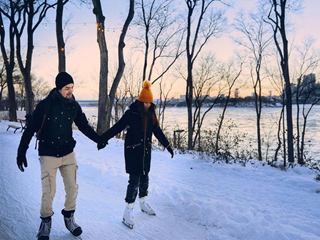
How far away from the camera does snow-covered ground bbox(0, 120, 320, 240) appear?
3.26 metres

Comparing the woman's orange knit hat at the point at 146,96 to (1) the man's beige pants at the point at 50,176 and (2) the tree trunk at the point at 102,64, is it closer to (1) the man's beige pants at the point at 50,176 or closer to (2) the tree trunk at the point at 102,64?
(1) the man's beige pants at the point at 50,176

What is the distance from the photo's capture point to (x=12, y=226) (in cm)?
316

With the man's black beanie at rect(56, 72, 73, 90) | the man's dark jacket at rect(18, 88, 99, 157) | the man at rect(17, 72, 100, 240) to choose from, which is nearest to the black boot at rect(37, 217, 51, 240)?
the man at rect(17, 72, 100, 240)

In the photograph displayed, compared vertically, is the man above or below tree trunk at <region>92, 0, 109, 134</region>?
below

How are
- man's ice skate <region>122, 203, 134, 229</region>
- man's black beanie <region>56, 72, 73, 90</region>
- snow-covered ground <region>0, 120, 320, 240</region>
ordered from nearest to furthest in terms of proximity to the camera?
man's black beanie <region>56, 72, 73, 90</region> → snow-covered ground <region>0, 120, 320, 240</region> → man's ice skate <region>122, 203, 134, 229</region>

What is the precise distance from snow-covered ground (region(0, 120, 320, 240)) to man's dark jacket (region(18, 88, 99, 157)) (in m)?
1.06

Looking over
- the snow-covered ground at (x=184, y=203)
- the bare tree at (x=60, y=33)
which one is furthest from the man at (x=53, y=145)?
the bare tree at (x=60, y=33)

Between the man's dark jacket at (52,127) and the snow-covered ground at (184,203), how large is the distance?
1.06 meters

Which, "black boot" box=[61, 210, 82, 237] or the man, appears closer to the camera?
the man

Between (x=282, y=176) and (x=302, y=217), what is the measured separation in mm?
2362

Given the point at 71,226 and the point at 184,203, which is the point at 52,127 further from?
the point at 184,203

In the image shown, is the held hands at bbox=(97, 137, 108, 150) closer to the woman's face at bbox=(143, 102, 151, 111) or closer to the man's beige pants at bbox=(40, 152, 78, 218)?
the man's beige pants at bbox=(40, 152, 78, 218)

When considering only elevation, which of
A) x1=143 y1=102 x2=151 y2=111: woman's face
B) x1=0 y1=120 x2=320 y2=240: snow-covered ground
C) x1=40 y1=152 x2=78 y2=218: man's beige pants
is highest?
x1=143 y1=102 x2=151 y2=111: woman's face

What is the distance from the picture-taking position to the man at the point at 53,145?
9.12 ft
